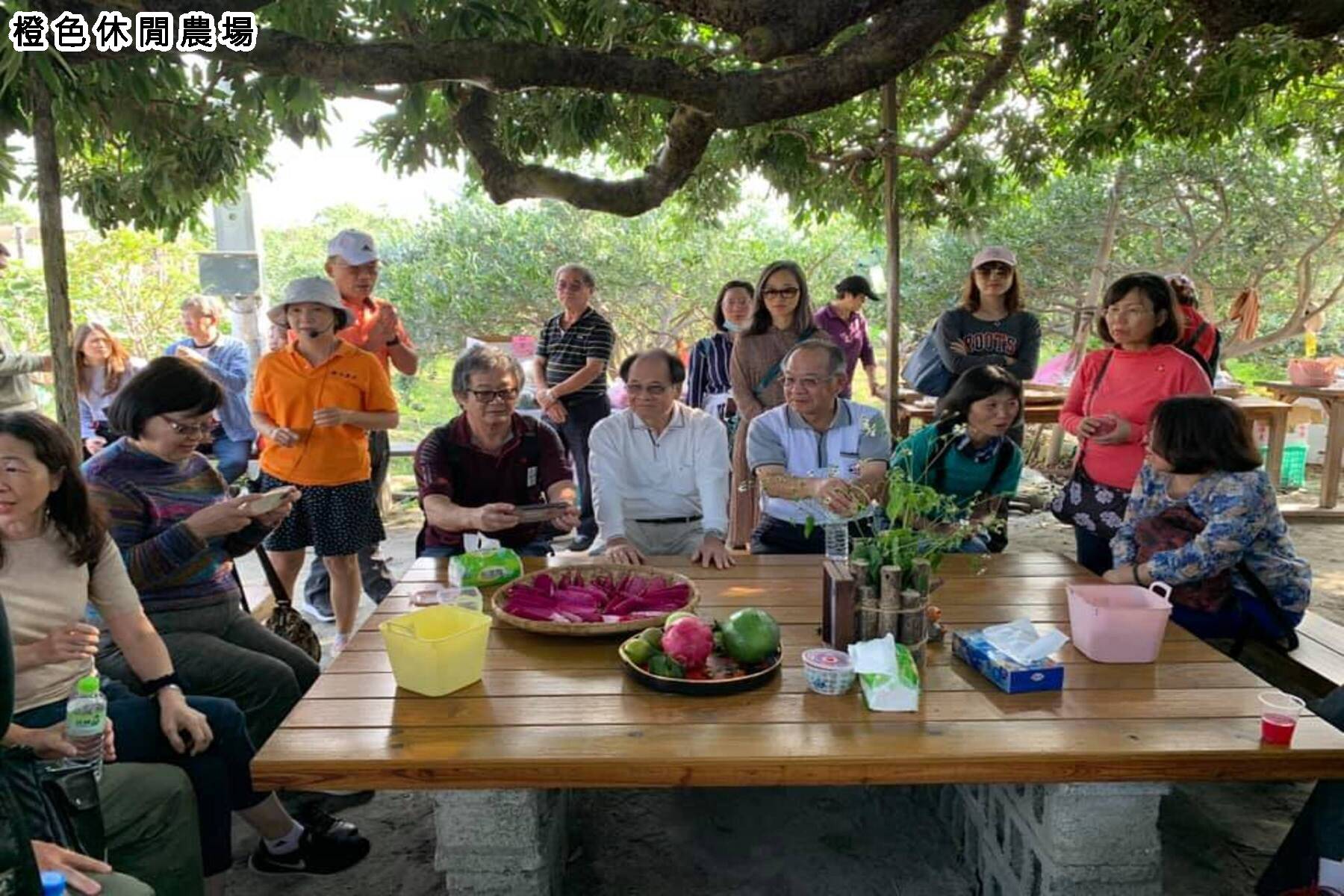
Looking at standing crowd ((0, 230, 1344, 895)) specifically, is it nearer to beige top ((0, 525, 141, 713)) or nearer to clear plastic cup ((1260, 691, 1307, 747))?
beige top ((0, 525, 141, 713))

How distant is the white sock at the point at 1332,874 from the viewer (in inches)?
72.1

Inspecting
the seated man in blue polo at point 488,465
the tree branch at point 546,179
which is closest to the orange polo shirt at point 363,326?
the tree branch at point 546,179

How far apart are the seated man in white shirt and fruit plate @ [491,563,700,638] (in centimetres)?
61

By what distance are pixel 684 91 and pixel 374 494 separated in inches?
84.3

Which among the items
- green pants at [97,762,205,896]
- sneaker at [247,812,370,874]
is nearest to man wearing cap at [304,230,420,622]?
sneaker at [247,812,370,874]

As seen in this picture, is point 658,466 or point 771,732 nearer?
point 771,732

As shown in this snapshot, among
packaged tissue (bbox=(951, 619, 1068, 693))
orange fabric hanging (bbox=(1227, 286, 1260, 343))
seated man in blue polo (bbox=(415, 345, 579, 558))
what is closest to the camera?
packaged tissue (bbox=(951, 619, 1068, 693))

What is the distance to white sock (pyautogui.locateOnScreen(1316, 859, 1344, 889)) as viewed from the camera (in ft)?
6.00

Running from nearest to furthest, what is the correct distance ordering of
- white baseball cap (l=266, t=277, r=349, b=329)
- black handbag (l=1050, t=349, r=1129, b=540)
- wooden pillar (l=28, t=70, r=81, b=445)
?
wooden pillar (l=28, t=70, r=81, b=445)
black handbag (l=1050, t=349, r=1129, b=540)
white baseball cap (l=266, t=277, r=349, b=329)

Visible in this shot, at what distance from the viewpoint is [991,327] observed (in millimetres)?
4320

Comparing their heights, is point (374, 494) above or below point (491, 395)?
below

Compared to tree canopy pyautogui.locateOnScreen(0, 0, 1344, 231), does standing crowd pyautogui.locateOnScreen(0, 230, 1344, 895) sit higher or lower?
lower

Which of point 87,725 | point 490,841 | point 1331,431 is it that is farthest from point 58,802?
point 1331,431

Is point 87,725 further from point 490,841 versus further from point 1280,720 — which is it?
point 1280,720
